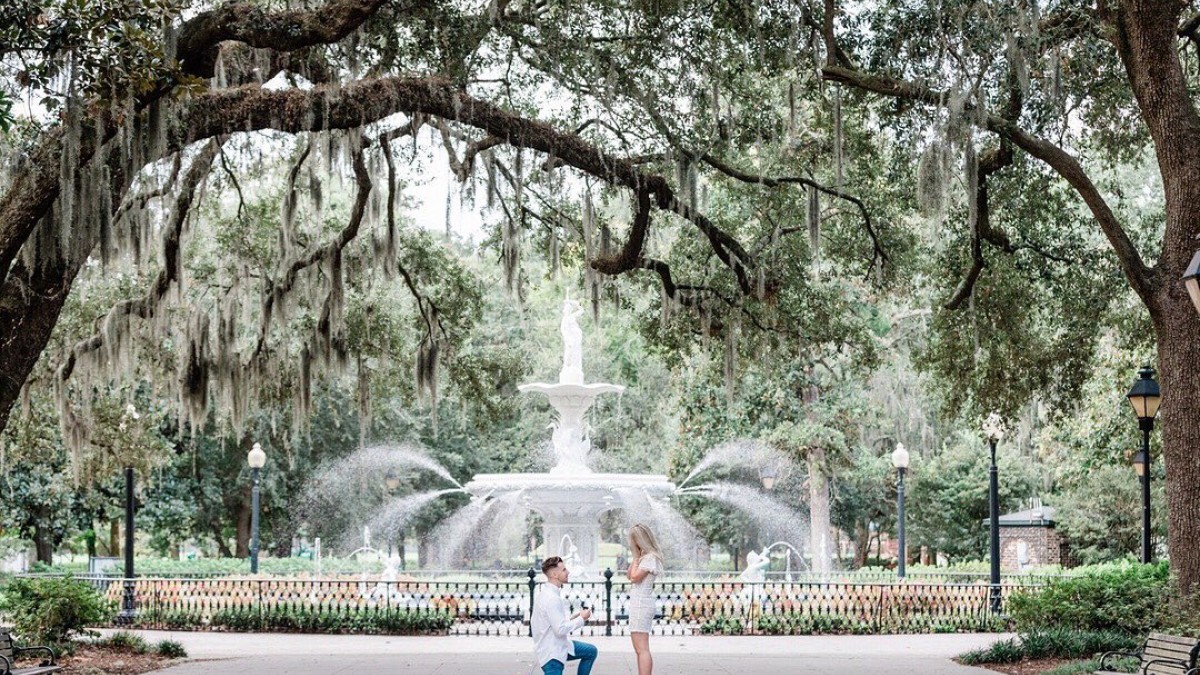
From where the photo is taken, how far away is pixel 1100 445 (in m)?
24.4

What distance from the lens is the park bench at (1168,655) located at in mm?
9980

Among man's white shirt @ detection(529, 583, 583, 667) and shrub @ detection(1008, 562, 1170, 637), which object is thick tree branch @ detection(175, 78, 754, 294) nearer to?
man's white shirt @ detection(529, 583, 583, 667)

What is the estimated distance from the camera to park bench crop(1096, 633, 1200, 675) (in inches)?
393

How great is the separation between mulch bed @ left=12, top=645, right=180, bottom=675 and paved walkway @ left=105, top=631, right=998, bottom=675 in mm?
311

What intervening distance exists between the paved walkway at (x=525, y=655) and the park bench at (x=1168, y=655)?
336 cm

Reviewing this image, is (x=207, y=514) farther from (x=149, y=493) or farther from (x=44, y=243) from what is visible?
(x=44, y=243)

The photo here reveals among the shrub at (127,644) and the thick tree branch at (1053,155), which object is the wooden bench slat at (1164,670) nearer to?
the thick tree branch at (1053,155)

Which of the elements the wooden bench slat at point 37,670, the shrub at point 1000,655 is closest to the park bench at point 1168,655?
the shrub at point 1000,655

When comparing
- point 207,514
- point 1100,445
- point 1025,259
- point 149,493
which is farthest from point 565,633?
point 207,514

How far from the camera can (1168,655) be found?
10.4m

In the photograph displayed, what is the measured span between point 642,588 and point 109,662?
6667 millimetres

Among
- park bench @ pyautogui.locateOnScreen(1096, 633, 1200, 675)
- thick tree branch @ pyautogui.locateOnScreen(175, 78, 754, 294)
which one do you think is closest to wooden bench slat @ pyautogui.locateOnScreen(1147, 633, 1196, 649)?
park bench @ pyautogui.locateOnScreen(1096, 633, 1200, 675)

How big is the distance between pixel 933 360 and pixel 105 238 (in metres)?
11.7

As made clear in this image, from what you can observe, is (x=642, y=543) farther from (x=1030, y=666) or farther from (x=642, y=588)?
(x=1030, y=666)
